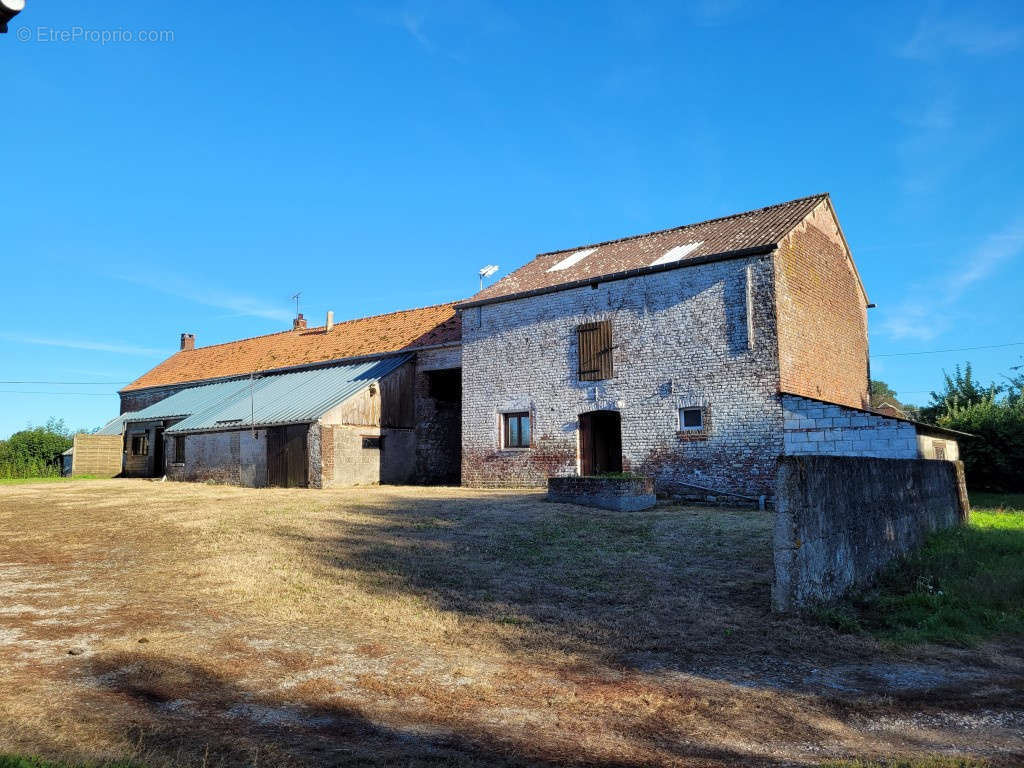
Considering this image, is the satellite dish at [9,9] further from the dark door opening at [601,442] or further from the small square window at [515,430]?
the small square window at [515,430]

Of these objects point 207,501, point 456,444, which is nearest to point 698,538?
point 207,501

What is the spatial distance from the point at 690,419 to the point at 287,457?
12.6 m

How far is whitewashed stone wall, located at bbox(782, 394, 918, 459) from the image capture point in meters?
14.6

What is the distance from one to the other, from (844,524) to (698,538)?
12.0 feet

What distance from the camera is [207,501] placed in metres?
16.3

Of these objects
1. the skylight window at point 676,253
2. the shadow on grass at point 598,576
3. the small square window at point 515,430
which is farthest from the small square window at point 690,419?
the small square window at point 515,430

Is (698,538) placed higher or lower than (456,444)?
lower

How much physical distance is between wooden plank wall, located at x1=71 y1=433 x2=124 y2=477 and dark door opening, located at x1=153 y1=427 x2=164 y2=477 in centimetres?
250

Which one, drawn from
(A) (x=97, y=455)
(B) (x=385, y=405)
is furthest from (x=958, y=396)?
(A) (x=97, y=455)

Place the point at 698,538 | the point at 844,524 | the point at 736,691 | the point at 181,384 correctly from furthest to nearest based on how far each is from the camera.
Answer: the point at 181,384
the point at 698,538
the point at 844,524
the point at 736,691

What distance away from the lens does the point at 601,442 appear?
65.9 ft

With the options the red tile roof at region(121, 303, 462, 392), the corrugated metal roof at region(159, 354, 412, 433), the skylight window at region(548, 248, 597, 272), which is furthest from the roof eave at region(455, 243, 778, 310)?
the corrugated metal roof at region(159, 354, 412, 433)

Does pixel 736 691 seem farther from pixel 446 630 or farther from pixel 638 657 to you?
pixel 446 630

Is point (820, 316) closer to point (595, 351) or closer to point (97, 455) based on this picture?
point (595, 351)
